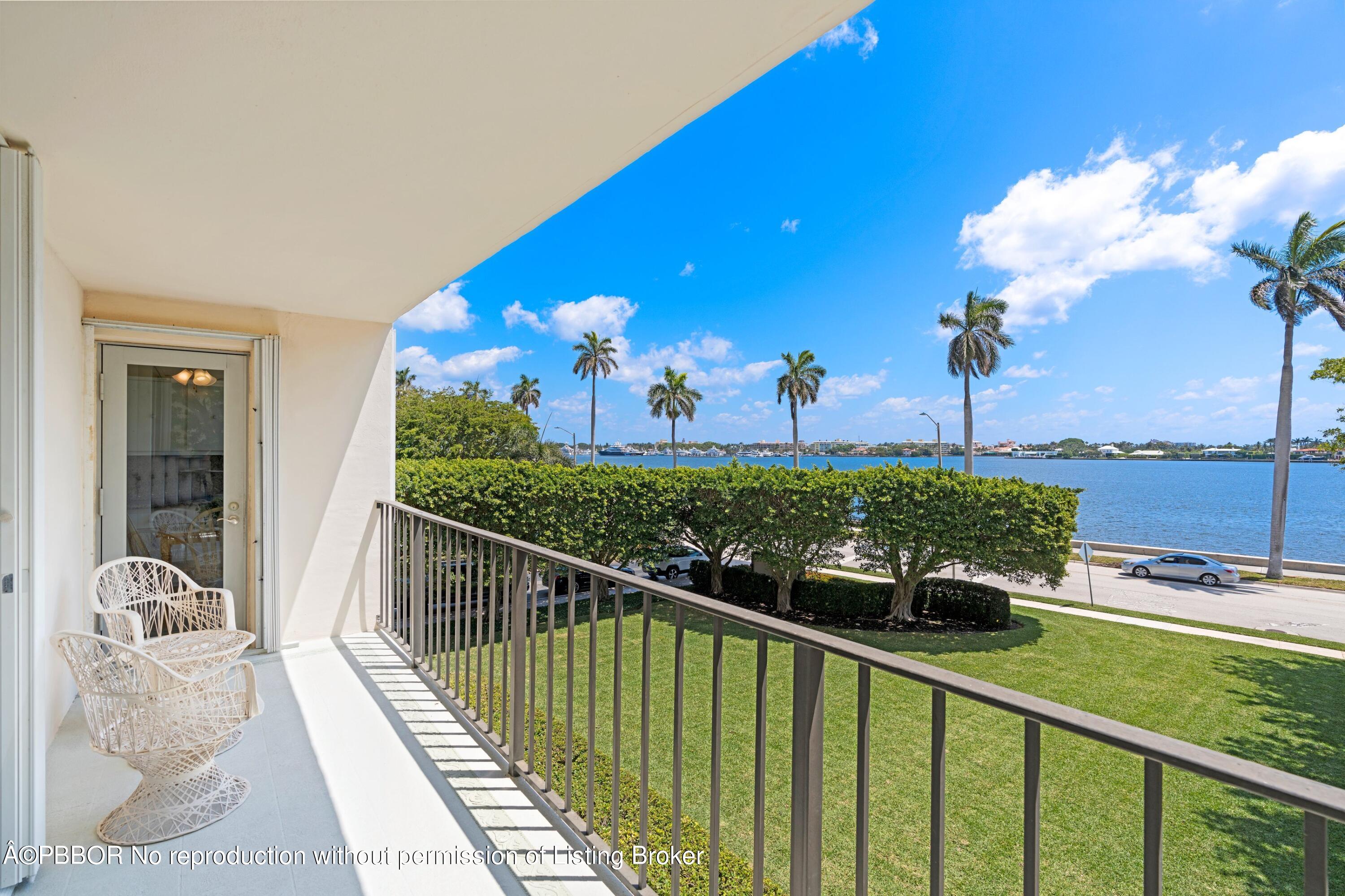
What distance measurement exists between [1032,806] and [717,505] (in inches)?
385

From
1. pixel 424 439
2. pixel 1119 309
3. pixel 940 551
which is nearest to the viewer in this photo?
pixel 940 551

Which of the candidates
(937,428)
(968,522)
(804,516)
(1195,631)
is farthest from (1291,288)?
(804,516)

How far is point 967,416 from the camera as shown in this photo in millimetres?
26406

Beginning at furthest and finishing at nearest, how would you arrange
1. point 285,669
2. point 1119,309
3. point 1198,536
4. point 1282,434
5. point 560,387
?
1. point 1119,309
2. point 560,387
3. point 1198,536
4. point 1282,434
5. point 285,669

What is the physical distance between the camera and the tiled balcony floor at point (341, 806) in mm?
1750

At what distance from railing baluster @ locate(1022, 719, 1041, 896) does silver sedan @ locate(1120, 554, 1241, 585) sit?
23.1 m

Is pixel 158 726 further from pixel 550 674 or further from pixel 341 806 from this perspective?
pixel 550 674

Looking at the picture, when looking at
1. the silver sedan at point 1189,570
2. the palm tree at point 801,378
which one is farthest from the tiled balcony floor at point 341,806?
the palm tree at point 801,378

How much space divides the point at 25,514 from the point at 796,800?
7.40 feet

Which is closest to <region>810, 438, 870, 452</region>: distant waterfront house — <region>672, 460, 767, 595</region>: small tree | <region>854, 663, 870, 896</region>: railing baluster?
<region>672, 460, 767, 595</region>: small tree

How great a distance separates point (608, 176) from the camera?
2.09 m

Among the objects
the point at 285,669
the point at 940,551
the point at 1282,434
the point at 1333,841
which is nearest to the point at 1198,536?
the point at 1282,434

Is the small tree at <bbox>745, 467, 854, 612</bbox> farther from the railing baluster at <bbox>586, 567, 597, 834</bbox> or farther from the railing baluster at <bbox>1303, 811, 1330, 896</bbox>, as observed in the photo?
the railing baluster at <bbox>1303, 811, 1330, 896</bbox>

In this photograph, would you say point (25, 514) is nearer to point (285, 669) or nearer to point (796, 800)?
point (285, 669)
